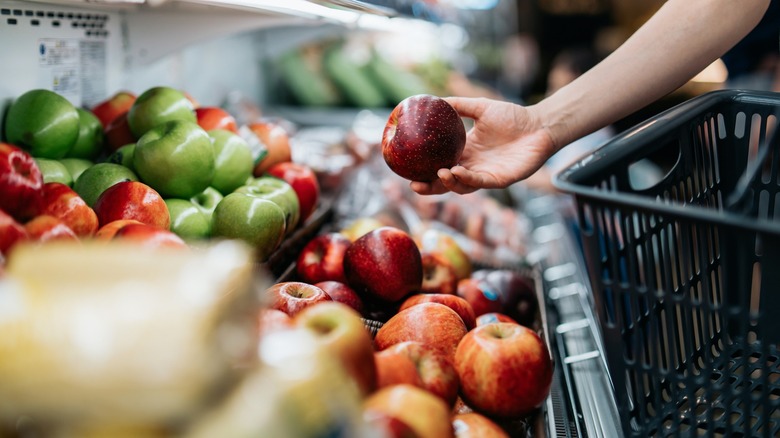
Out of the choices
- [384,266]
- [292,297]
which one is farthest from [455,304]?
[292,297]

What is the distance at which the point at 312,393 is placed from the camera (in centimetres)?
67

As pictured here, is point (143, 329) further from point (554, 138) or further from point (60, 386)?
point (554, 138)

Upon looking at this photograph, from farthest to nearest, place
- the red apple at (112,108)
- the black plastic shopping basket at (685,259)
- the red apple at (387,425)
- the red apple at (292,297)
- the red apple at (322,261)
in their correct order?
the red apple at (112,108), the red apple at (322,261), the red apple at (292,297), the black plastic shopping basket at (685,259), the red apple at (387,425)

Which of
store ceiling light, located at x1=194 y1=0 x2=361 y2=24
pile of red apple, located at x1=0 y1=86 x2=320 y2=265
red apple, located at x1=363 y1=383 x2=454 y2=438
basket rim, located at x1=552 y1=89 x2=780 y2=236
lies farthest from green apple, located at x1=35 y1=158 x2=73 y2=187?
basket rim, located at x1=552 y1=89 x2=780 y2=236

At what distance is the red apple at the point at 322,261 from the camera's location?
1.72 metres

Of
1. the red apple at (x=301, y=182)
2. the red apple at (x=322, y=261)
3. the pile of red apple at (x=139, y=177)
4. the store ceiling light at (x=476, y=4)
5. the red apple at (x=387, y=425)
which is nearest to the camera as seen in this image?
the red apple at (x=387, y=425)

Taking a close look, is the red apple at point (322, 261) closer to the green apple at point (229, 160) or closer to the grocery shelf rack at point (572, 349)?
the green apple at point (229, 160)

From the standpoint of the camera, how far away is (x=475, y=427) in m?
1.06

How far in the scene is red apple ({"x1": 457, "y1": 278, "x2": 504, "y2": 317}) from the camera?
5.80ft

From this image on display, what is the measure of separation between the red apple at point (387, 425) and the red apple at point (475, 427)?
0.74 ft

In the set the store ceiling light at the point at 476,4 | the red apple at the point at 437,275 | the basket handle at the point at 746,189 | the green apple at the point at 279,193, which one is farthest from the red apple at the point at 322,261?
the store ceiling light at the point at 476,4

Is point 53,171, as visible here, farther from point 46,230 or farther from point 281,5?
point 281,5

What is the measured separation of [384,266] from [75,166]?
2.61 feet

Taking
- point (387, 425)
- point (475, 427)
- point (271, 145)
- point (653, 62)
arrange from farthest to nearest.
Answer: point (271, 145) < point (653, 62) < point (475, 427) < point (387, 425)
